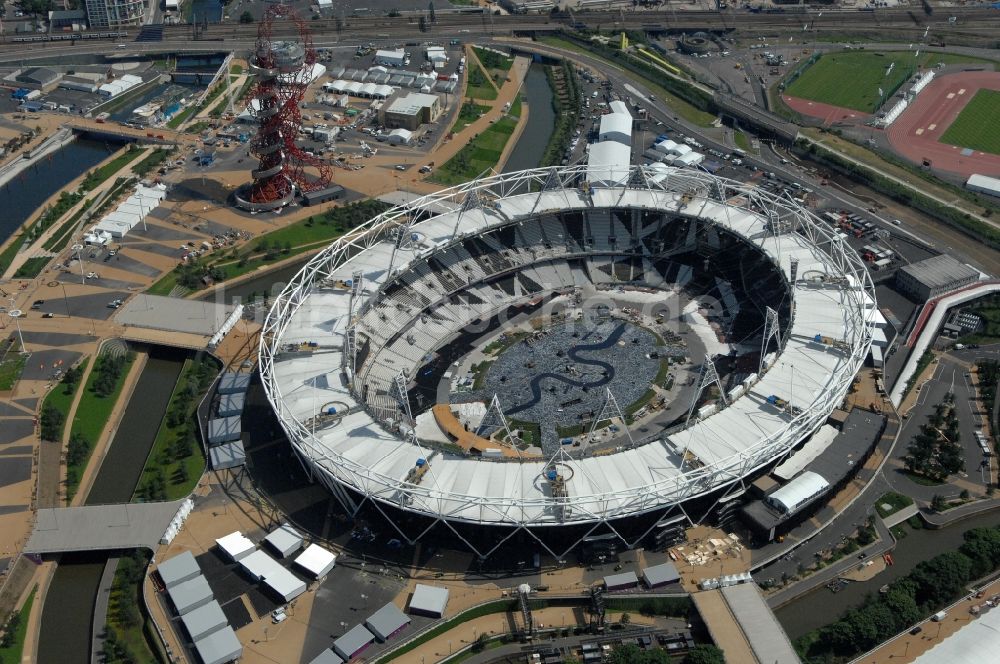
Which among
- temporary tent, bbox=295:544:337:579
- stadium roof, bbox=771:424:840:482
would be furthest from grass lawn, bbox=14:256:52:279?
stadium roof, bbox=771:424:840:482

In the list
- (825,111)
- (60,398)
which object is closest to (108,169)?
(60,398)

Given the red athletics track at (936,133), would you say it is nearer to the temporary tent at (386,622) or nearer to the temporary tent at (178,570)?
the temporary tent at (386,622)

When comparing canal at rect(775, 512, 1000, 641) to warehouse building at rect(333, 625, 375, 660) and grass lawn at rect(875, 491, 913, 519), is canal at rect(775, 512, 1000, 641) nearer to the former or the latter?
grass lawn at rect(875, 491, 913, 519)

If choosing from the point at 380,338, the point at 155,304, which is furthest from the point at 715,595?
the point at 155,304

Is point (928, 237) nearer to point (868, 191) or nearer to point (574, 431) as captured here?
point (868, 191)

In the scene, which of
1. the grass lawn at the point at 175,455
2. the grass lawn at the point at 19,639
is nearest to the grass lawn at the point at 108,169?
the grass lawn at the point at 175,455

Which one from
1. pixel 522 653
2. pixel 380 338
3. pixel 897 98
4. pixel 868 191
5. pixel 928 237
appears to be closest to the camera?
pixel 522 653
